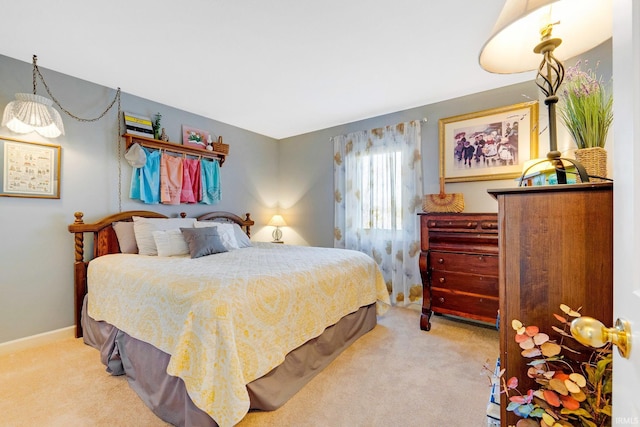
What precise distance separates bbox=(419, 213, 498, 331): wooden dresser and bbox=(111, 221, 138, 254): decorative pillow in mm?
2882

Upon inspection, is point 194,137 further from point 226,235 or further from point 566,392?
point 566,392

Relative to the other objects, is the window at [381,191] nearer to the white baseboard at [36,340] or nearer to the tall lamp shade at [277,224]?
the tall lamp shade at [277,224]

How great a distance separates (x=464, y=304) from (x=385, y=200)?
5.10 feet

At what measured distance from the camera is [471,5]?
1.73 meters

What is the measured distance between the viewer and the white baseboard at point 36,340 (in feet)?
7.38

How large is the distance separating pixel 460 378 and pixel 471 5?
249 centimetres

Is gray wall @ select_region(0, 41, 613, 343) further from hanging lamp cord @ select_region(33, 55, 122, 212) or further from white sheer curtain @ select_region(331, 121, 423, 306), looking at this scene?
white sheer curtain @ select_region(331, 121, 423, 306)

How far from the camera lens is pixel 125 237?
2.69m

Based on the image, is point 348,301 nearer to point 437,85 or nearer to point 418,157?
point 418,157

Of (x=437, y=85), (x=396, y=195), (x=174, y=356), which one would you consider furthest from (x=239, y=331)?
(x=437, y=85)

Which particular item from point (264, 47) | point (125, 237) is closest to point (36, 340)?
point (125, 237)

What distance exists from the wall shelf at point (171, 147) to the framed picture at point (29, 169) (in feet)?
1.94

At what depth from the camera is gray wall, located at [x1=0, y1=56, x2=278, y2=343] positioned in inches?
90.2

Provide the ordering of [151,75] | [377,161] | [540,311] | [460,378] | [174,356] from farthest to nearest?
[377,161], [151,75], [460,378], [174,356], [540,311]
